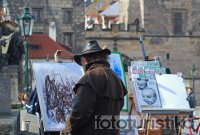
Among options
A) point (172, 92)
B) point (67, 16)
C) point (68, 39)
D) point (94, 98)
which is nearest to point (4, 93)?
point (94, 98)

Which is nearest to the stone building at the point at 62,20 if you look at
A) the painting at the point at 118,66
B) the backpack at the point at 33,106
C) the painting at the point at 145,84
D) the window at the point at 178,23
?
the window at the point at 178,23

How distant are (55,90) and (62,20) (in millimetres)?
32497

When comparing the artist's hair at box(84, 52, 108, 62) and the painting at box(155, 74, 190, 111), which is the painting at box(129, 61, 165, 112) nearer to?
the painting at box(155, 74, 190, 111)

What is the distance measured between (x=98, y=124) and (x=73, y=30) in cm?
3592

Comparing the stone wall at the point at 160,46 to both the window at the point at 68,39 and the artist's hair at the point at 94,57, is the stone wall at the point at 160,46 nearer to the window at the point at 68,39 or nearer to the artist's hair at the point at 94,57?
the window at the point at 68,39

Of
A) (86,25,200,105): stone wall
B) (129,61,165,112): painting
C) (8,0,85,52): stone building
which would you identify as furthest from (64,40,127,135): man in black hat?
(86,25,200,105): stone wall

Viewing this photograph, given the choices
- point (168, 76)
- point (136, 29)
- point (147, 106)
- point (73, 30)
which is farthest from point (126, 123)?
point (136, 29)

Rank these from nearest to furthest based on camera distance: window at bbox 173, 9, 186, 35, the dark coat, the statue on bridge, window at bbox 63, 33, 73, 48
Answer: the dark coat < the statue on bridge < window at bbox 63, 33, 73, 48 < window at bbox 173, 9, 186, 35

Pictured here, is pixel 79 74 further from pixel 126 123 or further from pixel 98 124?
pixel 98 124

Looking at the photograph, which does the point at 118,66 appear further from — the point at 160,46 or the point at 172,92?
the point at 160,46

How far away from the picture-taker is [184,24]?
45.5 meters

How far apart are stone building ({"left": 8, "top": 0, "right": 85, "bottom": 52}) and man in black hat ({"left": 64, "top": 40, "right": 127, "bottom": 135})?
35.1 metres

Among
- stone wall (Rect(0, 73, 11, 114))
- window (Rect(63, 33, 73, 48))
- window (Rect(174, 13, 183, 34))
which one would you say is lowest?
stone wall (Rect(0, 73, 11, 114))

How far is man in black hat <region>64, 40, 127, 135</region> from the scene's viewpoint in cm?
448
